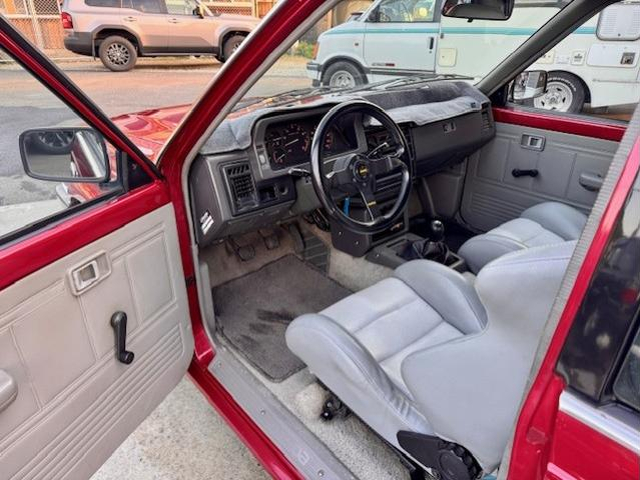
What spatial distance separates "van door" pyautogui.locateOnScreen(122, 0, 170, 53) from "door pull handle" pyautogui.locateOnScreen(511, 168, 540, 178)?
8313 mm

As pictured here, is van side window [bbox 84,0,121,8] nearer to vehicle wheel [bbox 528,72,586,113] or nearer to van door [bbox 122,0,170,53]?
van door [bbox 122,0,170,53]

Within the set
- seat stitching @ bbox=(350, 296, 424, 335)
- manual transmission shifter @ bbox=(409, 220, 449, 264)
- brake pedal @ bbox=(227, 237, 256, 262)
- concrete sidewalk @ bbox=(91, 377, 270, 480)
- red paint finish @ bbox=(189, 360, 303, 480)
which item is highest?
seat stitching @ bbox=(350, 296, 424, 335)

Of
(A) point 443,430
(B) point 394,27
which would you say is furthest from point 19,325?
(B) point 394,27

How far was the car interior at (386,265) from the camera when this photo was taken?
3.31 feet

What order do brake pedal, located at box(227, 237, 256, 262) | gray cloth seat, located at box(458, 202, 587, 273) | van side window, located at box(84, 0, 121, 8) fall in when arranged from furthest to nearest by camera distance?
van side window, located at box(84, 0, 121, 8) → brake pedal, located at box(227, 237, 256, 262) → gray cloth seat, located at box(458, 202, 587, 273)

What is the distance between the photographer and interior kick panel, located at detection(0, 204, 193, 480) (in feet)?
3.27

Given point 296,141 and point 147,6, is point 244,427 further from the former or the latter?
point 147,6

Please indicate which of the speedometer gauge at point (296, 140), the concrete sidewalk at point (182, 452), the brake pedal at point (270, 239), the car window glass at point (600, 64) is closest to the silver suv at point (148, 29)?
the car window glass at point (600, 64)

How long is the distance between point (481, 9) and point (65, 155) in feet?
5.12

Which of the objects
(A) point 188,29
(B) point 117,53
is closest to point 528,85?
(A) point 188,29

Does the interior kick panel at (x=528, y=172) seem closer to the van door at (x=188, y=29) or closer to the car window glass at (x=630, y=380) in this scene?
the car window glass at (x=630, y=380)

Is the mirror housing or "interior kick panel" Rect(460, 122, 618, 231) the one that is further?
"interior kick panel" Rect(460, 122, 618, 231)

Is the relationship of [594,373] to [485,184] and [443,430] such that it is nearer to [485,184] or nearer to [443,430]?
[443,430]

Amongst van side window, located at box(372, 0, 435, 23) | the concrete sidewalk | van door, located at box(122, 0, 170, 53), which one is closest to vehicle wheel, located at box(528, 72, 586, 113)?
van side window, located at box(372, 0, 435, 23)
